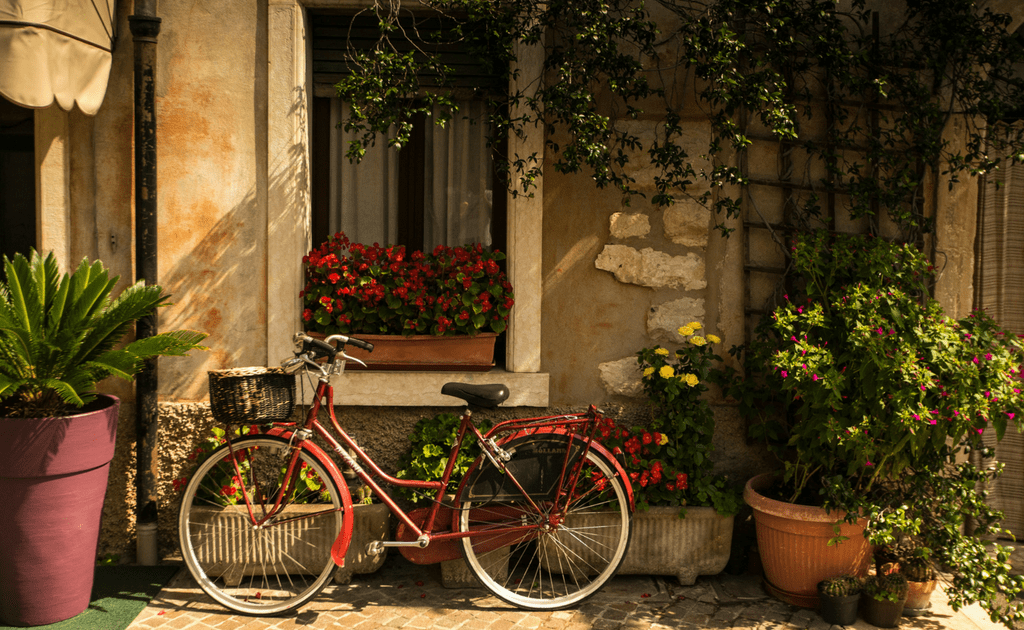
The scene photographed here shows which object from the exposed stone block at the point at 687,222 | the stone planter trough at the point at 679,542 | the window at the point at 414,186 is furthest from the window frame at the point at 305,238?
the stone planter trough at the point at 679,542

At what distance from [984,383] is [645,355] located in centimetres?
158

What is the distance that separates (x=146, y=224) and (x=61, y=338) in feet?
3.00

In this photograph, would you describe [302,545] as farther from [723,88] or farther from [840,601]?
[723,88]

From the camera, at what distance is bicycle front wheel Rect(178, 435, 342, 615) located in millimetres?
3477

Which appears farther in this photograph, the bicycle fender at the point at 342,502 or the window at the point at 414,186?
the window at the point at 414,186

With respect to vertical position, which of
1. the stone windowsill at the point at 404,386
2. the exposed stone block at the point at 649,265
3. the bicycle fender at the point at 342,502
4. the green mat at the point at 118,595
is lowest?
the green mat at the point at 118,595

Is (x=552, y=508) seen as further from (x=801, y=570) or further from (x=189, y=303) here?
(x=189, y=303)

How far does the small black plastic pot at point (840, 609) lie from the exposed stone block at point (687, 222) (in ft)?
6.32

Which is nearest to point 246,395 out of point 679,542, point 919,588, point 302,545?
point 302,545

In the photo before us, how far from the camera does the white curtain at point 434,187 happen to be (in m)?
4.39

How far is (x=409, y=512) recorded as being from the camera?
3693 millimetres

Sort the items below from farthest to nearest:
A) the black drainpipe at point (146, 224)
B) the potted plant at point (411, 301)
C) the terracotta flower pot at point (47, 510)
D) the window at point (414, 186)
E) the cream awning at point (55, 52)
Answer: the window at point (414, 186) < the potted plant at point (411, 301) < the black drainpipe at point (146, 224) < the cream awning at point (55, 52) < the terracotta flower pot at point (47, 510)

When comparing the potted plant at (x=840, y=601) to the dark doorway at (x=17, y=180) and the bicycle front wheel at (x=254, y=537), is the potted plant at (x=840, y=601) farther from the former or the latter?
the dark doorway at (x=17, y=180)

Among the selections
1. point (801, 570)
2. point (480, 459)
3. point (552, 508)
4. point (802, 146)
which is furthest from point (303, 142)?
point (801, 570)
